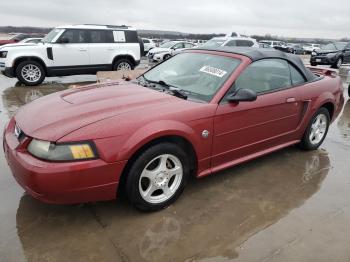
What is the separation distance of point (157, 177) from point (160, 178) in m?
0.04

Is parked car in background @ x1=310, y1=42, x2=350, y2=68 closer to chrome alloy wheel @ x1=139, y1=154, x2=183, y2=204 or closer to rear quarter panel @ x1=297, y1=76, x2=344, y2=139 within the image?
rear quarter panel @ x1=297, y1=76, x2=344, y2=139

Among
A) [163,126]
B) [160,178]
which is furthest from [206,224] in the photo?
[163,126]

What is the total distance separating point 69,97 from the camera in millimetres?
3525

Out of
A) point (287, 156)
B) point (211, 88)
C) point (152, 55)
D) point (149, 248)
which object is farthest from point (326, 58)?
point (149, 248)

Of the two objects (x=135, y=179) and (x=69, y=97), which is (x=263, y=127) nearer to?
(x=135, y=179)

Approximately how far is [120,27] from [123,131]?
9.61 metres

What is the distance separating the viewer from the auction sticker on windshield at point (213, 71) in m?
3.60

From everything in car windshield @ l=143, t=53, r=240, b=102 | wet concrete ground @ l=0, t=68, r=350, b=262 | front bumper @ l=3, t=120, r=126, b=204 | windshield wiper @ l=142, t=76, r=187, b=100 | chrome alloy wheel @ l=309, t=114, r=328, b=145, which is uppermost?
car windshield @ l=143, t=53, r=240, b=102

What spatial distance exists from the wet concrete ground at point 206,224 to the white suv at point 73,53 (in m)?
6.94

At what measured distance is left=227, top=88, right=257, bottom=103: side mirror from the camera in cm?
329

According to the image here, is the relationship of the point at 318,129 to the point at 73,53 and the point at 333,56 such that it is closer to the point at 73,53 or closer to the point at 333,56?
the point at 73,53

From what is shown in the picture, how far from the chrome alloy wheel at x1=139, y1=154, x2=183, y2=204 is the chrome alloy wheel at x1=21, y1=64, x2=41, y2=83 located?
26.7ft

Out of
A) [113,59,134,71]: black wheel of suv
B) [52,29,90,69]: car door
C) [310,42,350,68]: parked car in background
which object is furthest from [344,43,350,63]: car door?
[52,29,90,69]: car door

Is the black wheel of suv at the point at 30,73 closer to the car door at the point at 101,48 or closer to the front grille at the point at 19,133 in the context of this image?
the car door at the point at 101,48
